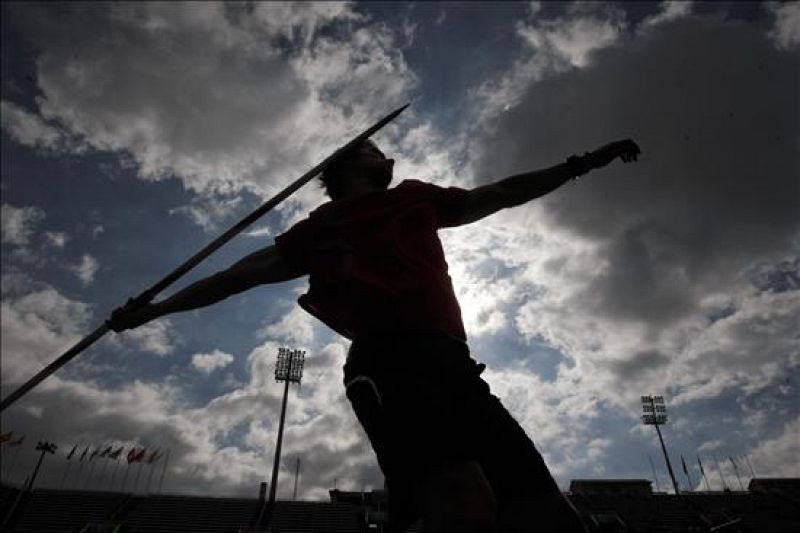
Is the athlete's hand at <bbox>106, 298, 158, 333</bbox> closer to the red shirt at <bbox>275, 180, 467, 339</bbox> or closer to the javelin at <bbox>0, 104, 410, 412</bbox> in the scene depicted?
the javelin at <bbox>0, 104, 410, 412</bbox>

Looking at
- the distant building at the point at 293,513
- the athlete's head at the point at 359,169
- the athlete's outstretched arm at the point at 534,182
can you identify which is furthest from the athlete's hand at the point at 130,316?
the distant building at the point at 293,513

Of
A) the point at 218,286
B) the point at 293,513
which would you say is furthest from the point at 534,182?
the point at 293,513

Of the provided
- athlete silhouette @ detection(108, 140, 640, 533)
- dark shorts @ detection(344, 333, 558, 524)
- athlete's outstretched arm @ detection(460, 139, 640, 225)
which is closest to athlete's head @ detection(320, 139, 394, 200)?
athlete silhouette @ detection(108, 140, 640, 533)

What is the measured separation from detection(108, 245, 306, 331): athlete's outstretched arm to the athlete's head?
677mm

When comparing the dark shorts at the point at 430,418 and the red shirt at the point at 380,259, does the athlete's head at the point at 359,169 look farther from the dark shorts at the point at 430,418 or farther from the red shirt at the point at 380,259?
the dark shorts at the point at 430,418

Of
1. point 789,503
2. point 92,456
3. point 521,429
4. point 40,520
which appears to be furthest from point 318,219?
point 92,456

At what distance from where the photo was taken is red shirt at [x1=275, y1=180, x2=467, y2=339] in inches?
98.0

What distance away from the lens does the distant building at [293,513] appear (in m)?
38.2

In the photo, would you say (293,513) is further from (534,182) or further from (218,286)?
(534,182)

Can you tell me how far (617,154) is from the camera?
3146 millimetres

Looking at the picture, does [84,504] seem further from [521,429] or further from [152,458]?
[521,429]

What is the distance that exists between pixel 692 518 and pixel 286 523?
1243 inches

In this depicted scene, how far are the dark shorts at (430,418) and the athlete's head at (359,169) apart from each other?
121cm

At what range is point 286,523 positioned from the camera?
131 feet
